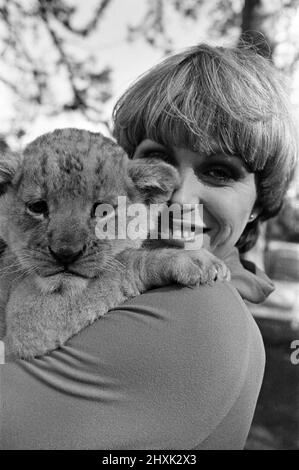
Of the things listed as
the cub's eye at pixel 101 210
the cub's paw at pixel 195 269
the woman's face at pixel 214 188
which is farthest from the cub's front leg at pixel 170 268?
the woman's face at pixel 214 188

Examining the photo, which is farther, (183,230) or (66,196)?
(183,230)

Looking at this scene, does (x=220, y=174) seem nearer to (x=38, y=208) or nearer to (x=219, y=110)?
(x=219, y=110)

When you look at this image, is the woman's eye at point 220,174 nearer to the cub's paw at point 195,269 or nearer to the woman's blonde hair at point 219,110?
the woman's blonde hair at point 219,110

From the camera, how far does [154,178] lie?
248cm

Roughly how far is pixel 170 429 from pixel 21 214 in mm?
1168

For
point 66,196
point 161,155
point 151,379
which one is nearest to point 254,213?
point 161,155

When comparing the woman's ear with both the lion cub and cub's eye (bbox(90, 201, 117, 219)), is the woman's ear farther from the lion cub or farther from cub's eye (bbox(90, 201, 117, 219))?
cub's eye (bbox(90, 201, 117, 219))

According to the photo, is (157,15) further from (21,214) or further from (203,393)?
(203,393)

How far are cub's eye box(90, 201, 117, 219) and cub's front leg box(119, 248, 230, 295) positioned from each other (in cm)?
24

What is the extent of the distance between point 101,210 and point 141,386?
0.81 metres

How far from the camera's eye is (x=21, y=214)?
8.11 feet

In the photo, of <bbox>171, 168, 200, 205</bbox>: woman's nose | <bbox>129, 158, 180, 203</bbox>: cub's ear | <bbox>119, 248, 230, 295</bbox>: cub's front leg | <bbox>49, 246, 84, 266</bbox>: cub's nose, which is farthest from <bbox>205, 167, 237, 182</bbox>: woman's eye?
<bbox>49, 246, 84, 266</bbox>: cub's nose

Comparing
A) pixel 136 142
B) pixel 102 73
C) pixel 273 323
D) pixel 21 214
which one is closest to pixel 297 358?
pixel 273 323

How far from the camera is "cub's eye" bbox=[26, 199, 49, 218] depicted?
2.38 metres
